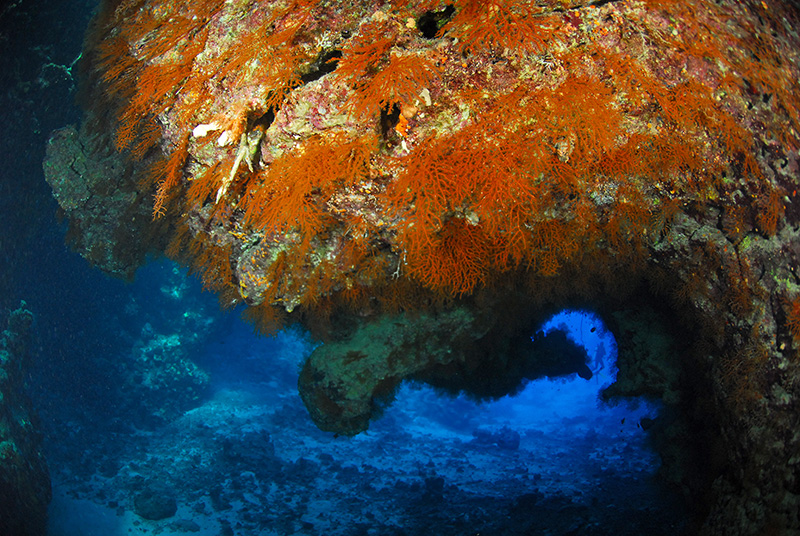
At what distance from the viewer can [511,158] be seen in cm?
269

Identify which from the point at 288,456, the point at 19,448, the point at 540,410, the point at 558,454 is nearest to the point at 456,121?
the point at 558,454

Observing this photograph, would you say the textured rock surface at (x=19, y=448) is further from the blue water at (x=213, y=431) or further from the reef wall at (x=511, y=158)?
the reef wall at (x=511, y=158)

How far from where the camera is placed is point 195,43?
10.3ft

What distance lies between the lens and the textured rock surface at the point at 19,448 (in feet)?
23.0

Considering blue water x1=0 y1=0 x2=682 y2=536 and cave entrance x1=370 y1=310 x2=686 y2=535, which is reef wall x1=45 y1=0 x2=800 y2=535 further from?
blue water x1=0 y1=0 x2=682 y2=536

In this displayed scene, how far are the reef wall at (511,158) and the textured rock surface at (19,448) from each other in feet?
24.2

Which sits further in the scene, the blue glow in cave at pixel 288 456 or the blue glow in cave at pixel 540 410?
the blue glow in cave at pixel 540 410

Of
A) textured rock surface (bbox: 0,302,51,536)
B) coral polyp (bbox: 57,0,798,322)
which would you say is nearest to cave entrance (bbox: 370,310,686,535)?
coral polyp (bbox: 57,0,798,322)

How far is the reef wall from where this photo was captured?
2.56m

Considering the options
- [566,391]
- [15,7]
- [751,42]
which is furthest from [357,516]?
[566,391]

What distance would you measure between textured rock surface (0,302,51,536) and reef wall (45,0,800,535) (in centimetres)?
738

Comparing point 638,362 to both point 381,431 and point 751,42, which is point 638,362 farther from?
point 381,431

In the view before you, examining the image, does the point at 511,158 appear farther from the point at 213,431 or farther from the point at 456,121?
the point at 213,431

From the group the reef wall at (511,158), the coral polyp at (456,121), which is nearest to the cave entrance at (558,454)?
the reef wall at (511,158)
